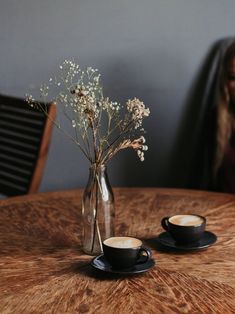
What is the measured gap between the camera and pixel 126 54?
2752 millimetres

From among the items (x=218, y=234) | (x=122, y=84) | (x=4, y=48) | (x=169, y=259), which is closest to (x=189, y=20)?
(x=122, y=84)

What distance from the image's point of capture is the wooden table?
123 centimetres

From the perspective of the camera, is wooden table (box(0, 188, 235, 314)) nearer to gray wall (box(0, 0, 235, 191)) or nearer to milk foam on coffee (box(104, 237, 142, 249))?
milk foam on coffee (box(104, 237, 142, 249))

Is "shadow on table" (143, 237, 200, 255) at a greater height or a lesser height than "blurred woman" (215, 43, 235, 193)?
lesser

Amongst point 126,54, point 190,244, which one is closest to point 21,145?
point 126,54

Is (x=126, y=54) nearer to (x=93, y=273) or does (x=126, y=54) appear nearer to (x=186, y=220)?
(x=186, y=220)

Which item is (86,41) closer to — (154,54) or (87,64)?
(87,64)

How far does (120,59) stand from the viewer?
108 inches

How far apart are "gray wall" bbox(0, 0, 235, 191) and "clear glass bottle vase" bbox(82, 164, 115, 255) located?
3.96 ft

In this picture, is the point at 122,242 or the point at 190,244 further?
the point at 190,244

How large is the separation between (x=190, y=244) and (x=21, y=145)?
1.14m

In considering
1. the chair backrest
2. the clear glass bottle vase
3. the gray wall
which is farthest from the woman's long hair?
the clear glass bottle vase

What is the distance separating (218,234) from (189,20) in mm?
1459

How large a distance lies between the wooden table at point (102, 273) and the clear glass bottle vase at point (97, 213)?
0.04 meters
